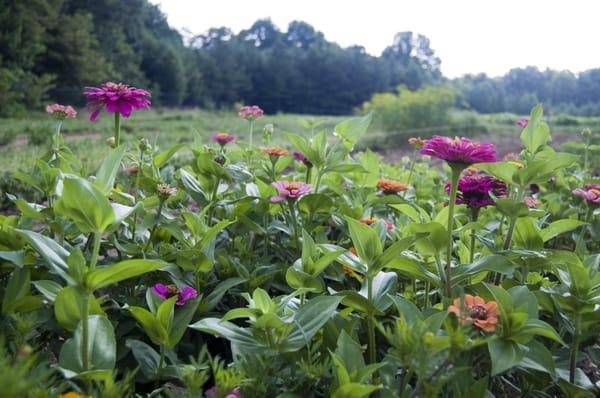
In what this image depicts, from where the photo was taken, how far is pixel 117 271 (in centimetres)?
49

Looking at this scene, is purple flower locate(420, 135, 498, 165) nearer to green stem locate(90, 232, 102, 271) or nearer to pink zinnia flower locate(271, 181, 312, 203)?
pink zinnia flower locate(271, 181, 312, 203)

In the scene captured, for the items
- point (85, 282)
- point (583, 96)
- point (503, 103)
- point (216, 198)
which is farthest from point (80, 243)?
point (503, 103)

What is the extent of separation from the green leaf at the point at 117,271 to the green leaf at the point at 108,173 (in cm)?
12

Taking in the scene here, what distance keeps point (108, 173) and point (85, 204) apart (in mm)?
90

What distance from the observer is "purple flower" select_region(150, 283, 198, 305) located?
0.65 meters

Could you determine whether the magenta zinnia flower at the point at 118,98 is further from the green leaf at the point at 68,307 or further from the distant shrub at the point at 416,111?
the distant shrub at the point at 416,111

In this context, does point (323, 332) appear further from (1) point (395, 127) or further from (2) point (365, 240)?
(1) point (395, 127)

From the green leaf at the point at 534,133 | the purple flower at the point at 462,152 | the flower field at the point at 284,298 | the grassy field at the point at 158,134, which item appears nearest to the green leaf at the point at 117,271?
the flower field at the point at 284,298

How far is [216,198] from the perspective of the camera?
932 millimetres

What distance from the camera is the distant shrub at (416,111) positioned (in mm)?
7398

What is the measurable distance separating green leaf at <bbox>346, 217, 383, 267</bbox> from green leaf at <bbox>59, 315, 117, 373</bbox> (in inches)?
Result: 12.1

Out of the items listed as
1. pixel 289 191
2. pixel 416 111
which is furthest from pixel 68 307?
pixel 416 111

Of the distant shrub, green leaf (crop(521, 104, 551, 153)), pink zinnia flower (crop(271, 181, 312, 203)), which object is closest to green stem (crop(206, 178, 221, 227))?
pink zinnia flower (crop(271, 181, 312, 203))

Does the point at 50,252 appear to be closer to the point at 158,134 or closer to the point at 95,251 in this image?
the point at 95,251
